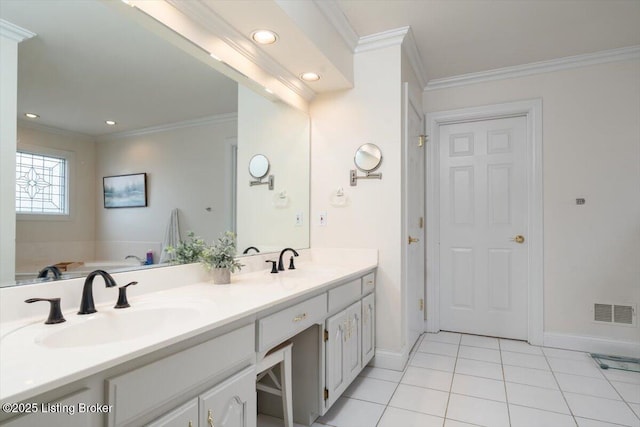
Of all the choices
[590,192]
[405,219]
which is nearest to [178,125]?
[405,219]

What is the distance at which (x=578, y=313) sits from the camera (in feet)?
9.99

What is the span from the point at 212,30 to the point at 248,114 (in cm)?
54

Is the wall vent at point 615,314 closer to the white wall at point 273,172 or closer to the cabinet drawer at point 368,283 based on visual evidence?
the cabinet drawer at point 368,283

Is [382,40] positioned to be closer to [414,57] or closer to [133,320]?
[414,57]

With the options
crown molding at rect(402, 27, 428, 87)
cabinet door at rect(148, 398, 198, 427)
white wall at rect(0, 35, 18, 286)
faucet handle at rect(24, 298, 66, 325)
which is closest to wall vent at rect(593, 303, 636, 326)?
A: crown molding at rect(402, 27, 428, 87)

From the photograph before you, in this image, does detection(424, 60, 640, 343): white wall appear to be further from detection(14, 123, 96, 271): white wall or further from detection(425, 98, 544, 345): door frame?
detection(14, 123, 96, 271): white wall

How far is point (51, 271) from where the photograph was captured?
1.23 m

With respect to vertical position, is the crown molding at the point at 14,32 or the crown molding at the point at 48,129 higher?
the crown molding at the point at 14,32

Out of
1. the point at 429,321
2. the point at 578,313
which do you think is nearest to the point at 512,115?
the point at 578,313

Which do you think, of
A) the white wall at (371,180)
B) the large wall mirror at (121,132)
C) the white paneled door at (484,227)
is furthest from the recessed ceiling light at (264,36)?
the white paneled door at (484,227)

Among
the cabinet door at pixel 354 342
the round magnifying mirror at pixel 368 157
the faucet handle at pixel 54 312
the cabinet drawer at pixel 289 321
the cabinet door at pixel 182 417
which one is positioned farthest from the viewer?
the round magnifying mirror at pixel 368 157

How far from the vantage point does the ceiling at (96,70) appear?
121cm

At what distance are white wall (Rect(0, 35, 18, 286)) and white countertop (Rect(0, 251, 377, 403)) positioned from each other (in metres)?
0.19

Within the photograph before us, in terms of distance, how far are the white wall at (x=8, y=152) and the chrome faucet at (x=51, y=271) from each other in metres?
0.08
